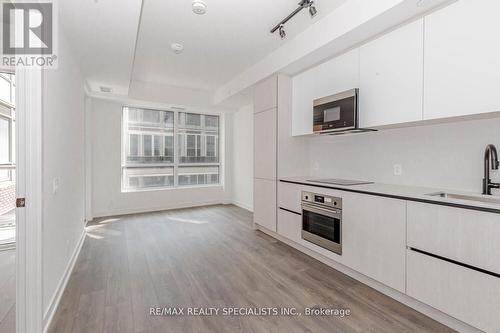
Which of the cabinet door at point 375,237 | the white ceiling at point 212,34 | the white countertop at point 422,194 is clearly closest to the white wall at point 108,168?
the white ceiling at point 212,34

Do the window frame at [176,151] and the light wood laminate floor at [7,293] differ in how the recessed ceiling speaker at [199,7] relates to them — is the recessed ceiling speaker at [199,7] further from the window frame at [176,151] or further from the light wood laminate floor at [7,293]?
the window frame at [176,151]

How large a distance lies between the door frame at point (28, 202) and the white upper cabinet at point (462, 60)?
3.10m

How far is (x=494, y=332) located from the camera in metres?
1.53

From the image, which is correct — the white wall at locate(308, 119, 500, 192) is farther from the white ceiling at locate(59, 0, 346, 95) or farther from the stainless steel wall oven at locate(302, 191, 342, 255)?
the white ceiling at locate(59, 0, 346, 95)

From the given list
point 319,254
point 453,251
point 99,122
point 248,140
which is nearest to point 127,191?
point 99,122

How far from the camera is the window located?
5.50 meters

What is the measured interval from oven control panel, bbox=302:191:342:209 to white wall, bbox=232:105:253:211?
2692 millimetres

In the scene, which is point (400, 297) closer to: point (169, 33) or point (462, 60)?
point (462, 60)

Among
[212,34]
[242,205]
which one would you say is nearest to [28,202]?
[212,34]

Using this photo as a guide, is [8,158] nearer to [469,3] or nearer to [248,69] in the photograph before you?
[248,69]

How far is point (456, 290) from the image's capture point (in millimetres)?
1712

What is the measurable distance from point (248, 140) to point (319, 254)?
348 cm

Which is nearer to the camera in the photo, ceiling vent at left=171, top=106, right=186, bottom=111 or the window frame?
the window frame

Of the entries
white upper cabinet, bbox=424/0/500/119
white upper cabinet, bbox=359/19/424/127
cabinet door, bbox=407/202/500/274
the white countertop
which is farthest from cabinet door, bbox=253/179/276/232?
white upper cabinet, bbox=424/0/500/119
